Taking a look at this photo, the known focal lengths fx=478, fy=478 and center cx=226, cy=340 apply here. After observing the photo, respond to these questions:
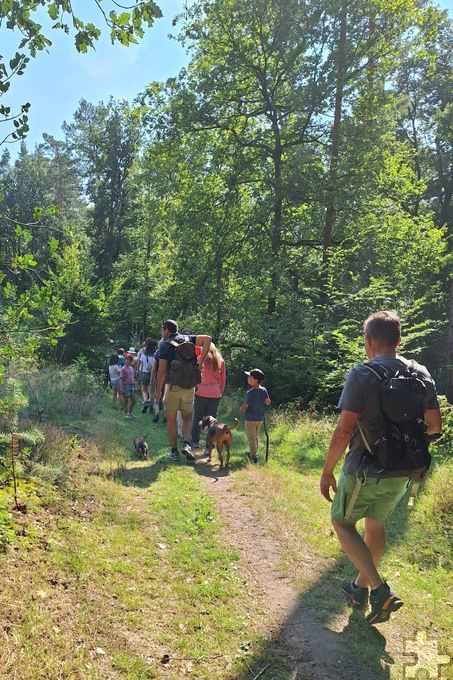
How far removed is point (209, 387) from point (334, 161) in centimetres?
1255

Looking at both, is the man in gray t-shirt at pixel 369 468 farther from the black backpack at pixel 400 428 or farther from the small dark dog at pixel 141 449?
the small dark dog at pixel 141 449

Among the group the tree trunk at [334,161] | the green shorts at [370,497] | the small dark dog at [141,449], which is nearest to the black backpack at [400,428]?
the green shorts at [370,497]

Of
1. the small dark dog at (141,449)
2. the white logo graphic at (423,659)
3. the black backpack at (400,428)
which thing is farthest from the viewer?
the small dark dog at (141,449)

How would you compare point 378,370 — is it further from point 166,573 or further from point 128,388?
point 128,388

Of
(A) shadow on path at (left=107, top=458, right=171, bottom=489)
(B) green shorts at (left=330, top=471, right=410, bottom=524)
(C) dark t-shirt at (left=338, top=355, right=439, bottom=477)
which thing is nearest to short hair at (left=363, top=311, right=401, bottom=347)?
(C) dark t-shirt at (left=338, top=355, right=439, bottom=477)

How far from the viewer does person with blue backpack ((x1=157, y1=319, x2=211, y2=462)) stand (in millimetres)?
7531

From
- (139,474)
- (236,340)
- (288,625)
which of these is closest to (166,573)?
(288,625)

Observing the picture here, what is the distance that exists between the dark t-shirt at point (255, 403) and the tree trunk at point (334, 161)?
9.23 metres

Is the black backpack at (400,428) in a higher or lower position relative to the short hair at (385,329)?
lower

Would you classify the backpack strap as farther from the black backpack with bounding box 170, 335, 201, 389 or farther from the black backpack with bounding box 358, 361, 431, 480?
the black backpack with bounding box 170, 335, 201, 389

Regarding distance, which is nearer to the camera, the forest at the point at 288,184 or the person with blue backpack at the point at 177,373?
the person with blue backpack at the point at 177,373

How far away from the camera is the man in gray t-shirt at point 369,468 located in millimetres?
3104

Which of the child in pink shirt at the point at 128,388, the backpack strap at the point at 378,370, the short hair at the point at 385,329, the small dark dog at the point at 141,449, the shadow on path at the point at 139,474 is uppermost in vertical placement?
the short hair at the point at 385,329

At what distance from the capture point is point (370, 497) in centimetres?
324
